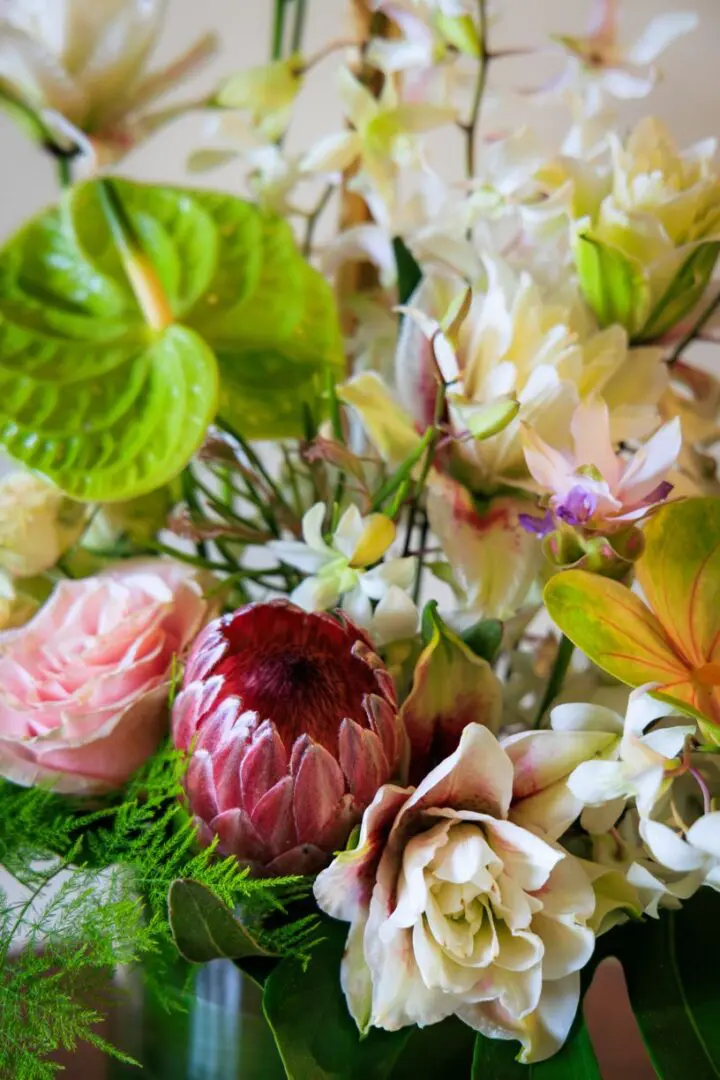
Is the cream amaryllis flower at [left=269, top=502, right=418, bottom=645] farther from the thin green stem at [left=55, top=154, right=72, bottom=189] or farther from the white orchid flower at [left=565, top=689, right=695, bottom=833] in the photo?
the thin green stem at [left=55, top=154, right=72, bottom=189]

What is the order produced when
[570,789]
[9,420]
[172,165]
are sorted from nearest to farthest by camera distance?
[570,789] → [9,420] → [172,165]

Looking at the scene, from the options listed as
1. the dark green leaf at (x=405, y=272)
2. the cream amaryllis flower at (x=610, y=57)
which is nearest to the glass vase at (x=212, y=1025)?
the dark green leaf at (x=405, y=272)

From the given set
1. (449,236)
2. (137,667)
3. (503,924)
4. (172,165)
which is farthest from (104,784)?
(172,165)

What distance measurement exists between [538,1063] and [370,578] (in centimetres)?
17

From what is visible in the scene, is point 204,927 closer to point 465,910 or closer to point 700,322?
point 465,910

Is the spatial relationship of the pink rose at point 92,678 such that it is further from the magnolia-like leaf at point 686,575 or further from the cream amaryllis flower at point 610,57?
the cream amaryllis flower at point 610,57

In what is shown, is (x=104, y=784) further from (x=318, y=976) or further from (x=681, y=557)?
(x=681, y=557)

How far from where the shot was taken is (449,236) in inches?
17.5

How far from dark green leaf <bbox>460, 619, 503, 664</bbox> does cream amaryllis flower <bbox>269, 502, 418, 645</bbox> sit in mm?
20

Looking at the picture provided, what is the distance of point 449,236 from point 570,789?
0.25m

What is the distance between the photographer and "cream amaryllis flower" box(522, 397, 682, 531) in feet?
1.07

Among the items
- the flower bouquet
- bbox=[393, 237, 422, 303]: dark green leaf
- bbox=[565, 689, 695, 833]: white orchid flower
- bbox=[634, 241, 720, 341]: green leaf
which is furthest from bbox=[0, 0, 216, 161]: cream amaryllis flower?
bbox=[565, 689, 695, 833]: white orchid flower

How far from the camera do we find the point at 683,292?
1.40 ft

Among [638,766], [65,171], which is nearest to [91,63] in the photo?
[65,171]
